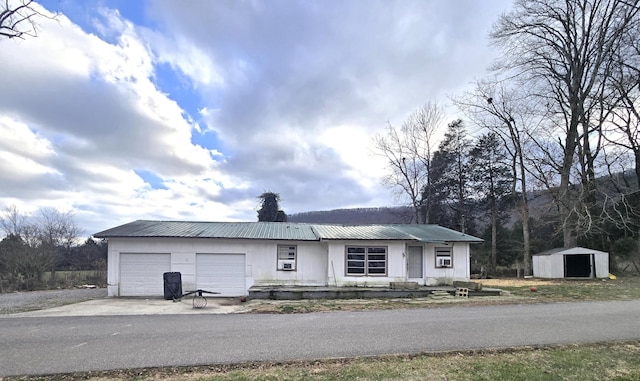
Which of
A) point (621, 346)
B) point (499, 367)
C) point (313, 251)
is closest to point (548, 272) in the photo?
point (313, 251)

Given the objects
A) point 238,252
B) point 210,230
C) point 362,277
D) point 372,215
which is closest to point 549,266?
point 362,277

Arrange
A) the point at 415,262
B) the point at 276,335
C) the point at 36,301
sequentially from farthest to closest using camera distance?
the point at 415,262
the point at 36,301
the point at 276,335

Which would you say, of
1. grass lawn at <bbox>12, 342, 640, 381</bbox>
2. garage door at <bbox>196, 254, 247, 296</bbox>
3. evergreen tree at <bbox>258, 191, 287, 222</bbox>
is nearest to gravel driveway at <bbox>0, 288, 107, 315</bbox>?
garage door at <bbox>196, 254, 247, 296</bbox>

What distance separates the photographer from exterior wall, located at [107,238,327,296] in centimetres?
1720

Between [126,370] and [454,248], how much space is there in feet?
54.7

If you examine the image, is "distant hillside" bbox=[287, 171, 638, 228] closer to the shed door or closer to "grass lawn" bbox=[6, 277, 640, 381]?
Answer: the shed door

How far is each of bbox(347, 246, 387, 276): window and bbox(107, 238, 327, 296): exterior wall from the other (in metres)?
1.33

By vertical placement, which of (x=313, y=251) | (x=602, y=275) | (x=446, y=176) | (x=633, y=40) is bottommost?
(x=602, y=275)

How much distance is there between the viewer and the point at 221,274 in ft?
58.4

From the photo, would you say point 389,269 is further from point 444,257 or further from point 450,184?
point 450,184

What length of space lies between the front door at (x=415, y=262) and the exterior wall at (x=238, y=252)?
163 inches

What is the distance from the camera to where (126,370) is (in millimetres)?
5641

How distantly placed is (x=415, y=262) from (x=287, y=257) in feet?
20.4

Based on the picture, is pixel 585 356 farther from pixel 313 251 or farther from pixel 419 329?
pixel 313 251
